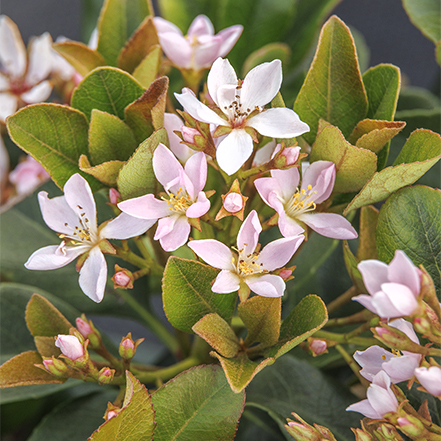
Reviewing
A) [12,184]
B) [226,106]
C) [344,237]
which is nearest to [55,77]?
[12,184]

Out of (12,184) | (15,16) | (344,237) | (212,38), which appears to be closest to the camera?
(344,237)

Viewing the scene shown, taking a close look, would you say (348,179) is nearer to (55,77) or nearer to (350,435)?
(350,435)

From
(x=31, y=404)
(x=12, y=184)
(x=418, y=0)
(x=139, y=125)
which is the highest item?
(x=418, y=0)

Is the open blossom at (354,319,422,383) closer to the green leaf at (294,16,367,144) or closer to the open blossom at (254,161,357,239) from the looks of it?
the open blossom at (254,161,357,239)

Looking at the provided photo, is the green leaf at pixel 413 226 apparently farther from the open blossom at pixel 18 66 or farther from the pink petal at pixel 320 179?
the open blossom at pixel 18 66

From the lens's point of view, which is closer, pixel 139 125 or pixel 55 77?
pixel 139 125

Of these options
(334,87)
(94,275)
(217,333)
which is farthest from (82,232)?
(334,87)

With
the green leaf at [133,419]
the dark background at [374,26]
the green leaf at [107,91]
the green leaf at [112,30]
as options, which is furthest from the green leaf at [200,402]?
the dark background at [374,26]
